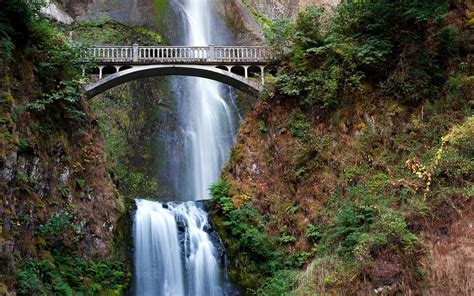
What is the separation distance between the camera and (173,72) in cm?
1855

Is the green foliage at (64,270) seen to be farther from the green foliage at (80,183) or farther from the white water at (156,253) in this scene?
the green foliage at (80,183)

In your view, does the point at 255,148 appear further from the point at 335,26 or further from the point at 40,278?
the point at 40,278

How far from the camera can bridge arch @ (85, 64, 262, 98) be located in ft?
58.1

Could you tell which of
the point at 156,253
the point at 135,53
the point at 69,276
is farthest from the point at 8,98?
the point at 135,53

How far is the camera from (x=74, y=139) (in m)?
14.6

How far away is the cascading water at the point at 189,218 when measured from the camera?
14422 millimetres

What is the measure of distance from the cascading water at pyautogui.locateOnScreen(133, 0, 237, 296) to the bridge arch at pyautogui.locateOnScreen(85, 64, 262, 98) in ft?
14.9

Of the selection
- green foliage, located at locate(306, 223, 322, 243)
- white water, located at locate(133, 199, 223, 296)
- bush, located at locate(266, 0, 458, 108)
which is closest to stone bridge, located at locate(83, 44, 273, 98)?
bush, located at locate(266, 0, 458, 108)

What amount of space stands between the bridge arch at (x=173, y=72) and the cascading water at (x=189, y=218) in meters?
4.54

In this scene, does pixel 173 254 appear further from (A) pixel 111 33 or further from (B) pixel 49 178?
(A) pixel 111 33

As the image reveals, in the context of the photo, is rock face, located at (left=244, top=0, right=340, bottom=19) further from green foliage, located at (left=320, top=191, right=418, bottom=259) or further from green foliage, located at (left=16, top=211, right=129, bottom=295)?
green foliage, located at (left=16, top=211, right=129, bottom=295)

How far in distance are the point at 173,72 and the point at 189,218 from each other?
572cm

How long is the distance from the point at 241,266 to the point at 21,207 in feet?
22.5

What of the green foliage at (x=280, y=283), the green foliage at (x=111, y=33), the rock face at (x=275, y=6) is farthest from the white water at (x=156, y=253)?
the rock face at (x=275, y=6)
